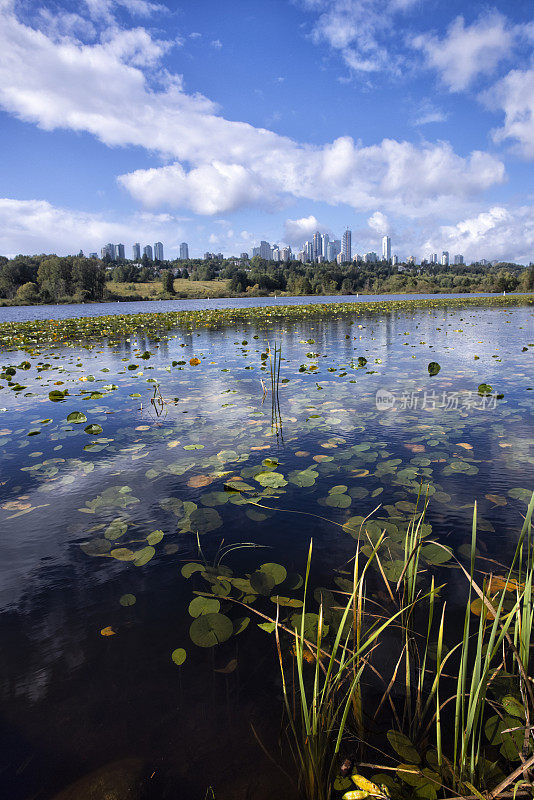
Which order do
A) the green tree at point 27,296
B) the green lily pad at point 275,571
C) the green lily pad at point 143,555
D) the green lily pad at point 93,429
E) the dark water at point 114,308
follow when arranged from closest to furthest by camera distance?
1. the green lily pad at point 275,571
2. the green lily pad at point 143,555
3. the green lily pad at point 93,429
4. the dark water at point 114,308
5. the green tree at point 27,296

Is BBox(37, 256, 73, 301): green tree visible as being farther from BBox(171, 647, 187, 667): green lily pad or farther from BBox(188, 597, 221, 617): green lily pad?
BBox(171, 647, 187, 667): green lily pad

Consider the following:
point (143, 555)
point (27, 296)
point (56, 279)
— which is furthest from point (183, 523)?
point (56, 279)

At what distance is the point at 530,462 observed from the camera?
11.5 feet

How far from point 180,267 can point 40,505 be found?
16425 cm

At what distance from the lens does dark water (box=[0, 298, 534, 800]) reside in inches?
56.5

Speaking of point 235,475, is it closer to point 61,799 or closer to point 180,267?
point 61,799

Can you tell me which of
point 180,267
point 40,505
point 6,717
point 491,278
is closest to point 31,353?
point 40,505

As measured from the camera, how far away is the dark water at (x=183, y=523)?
1.44m

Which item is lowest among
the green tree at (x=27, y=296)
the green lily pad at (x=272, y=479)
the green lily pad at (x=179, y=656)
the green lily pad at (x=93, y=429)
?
the green lily pad at (x=179, y=656)

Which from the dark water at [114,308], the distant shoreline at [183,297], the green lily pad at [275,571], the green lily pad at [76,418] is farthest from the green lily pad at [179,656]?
the distant shoreline at [183,297]

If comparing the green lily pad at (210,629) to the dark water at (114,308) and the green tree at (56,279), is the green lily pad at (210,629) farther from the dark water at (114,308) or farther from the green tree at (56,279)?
the green tree at (56,279)

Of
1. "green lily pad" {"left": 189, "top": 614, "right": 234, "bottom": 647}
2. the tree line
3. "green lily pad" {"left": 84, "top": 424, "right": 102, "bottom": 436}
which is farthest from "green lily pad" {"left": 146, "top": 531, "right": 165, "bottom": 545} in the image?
the tree line

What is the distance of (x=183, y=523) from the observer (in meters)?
2.79

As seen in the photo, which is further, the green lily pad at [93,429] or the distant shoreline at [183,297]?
the distant shoreline at [183,297]
